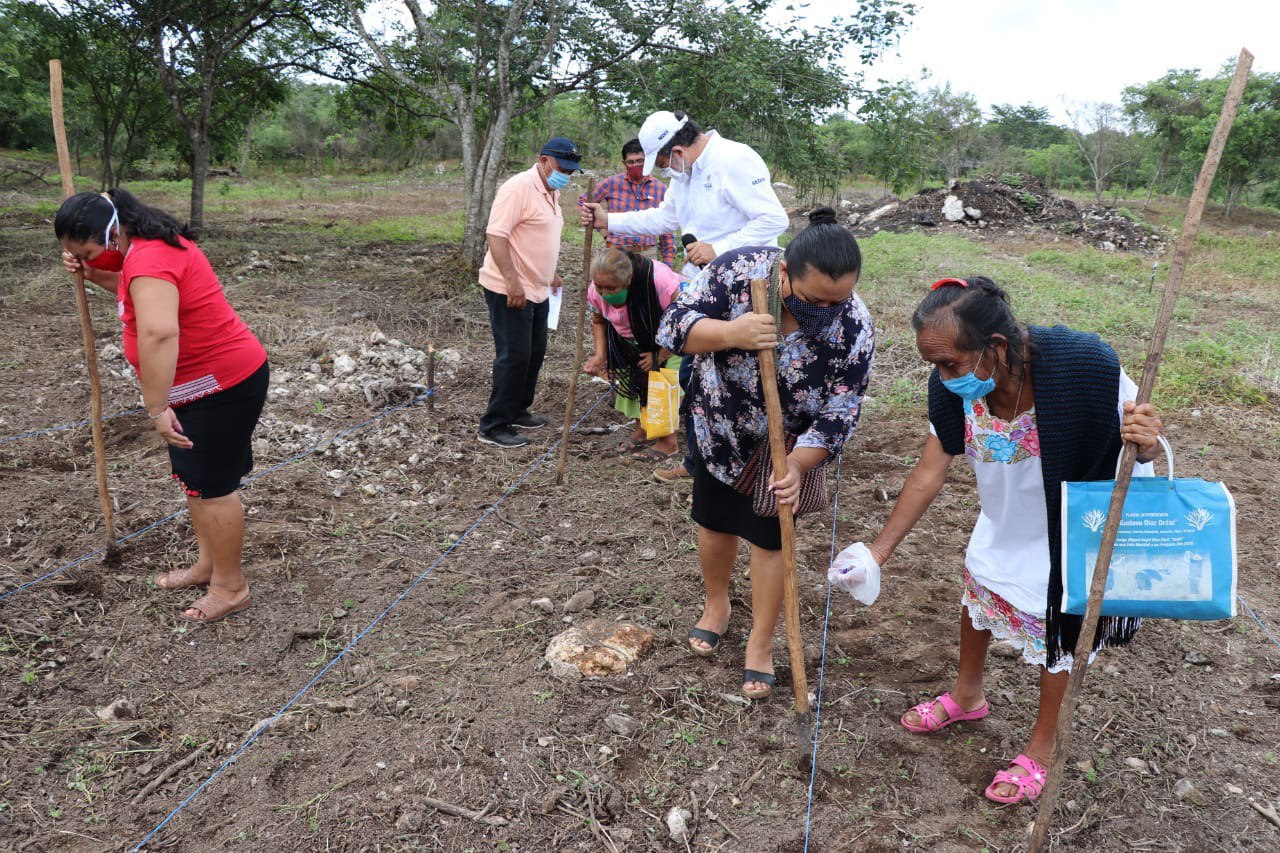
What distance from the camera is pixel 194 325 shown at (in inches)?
111

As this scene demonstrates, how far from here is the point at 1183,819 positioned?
7.50 ft

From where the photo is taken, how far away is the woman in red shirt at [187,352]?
2.67 m

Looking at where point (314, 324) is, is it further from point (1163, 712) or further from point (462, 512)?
point (1163, 712)

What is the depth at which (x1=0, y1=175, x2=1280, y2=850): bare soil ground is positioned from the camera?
228cm

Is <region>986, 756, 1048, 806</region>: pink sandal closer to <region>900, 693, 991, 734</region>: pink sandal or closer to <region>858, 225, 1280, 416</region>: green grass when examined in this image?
<region>900, 693, 991, 734</region>: pink sandal

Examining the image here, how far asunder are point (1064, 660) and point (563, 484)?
297 cm

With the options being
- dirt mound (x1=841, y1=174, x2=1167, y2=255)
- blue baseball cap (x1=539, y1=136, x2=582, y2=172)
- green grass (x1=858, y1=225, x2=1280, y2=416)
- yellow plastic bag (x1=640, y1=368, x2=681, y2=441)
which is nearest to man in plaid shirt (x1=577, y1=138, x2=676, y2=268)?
blue baseball cap (x1=539, y1=136, x2=582, y2=172)

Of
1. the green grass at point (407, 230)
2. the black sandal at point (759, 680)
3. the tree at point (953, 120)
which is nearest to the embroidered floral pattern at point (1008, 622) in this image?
the black sandal at point (759, 680)

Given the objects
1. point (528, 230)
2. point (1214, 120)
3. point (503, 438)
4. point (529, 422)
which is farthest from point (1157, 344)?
point (1214, 120)

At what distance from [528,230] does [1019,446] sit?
3397 mm

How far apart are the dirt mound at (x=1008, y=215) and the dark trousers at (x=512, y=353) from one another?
1587cm

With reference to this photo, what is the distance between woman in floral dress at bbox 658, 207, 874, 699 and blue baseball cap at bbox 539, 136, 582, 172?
7.91ft

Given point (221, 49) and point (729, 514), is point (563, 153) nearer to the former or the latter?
point (729, 514)

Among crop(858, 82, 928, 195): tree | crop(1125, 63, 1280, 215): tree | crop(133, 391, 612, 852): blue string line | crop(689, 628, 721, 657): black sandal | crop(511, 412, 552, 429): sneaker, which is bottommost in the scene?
crop(133, 391, 612, 852): blue string line
